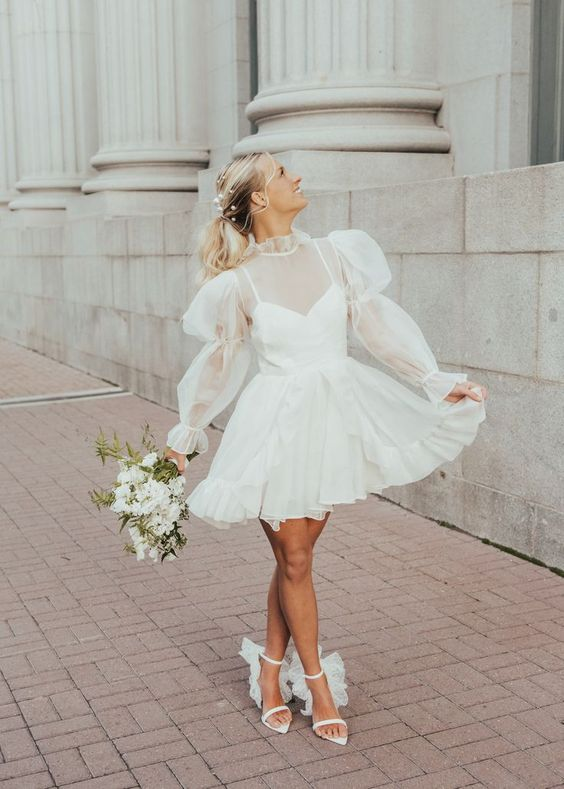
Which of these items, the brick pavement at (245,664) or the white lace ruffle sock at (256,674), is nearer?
the brick pavement at (245,664)

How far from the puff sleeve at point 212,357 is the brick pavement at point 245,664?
103cm

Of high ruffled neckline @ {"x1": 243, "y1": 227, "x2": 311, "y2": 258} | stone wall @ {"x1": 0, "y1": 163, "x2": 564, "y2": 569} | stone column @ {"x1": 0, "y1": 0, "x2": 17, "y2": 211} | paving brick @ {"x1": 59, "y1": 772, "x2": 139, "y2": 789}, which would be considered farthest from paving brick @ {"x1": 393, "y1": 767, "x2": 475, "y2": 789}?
stone column @ {"x1": 0, "y1": 0, "x2": 17, "y2": 211}

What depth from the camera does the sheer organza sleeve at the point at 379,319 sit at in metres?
3.83

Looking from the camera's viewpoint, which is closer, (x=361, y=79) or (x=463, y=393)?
(x=463, y=393)

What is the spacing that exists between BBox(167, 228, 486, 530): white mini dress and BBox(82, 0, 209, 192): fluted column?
8906mm

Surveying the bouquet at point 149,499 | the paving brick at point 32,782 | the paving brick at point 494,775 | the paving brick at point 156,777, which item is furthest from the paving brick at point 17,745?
the paving brick at point 494,775

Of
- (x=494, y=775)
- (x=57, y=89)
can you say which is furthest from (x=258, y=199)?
(x=57, y=89)

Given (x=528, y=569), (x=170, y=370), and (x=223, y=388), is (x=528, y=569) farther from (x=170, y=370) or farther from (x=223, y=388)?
(x=170, y=370)

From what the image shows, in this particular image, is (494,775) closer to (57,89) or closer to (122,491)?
(122,491)

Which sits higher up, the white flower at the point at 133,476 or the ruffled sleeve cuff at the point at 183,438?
the ruffled sleeve cuff at the point at 183,438

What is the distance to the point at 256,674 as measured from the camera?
4.05 meters

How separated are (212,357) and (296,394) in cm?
35

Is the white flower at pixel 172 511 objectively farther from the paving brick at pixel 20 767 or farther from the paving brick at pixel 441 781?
the paving brick at pixel 441 781

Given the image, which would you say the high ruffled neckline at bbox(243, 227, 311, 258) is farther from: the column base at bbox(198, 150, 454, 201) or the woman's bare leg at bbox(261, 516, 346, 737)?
the column base at bbox(198, 150, 454, 201)
